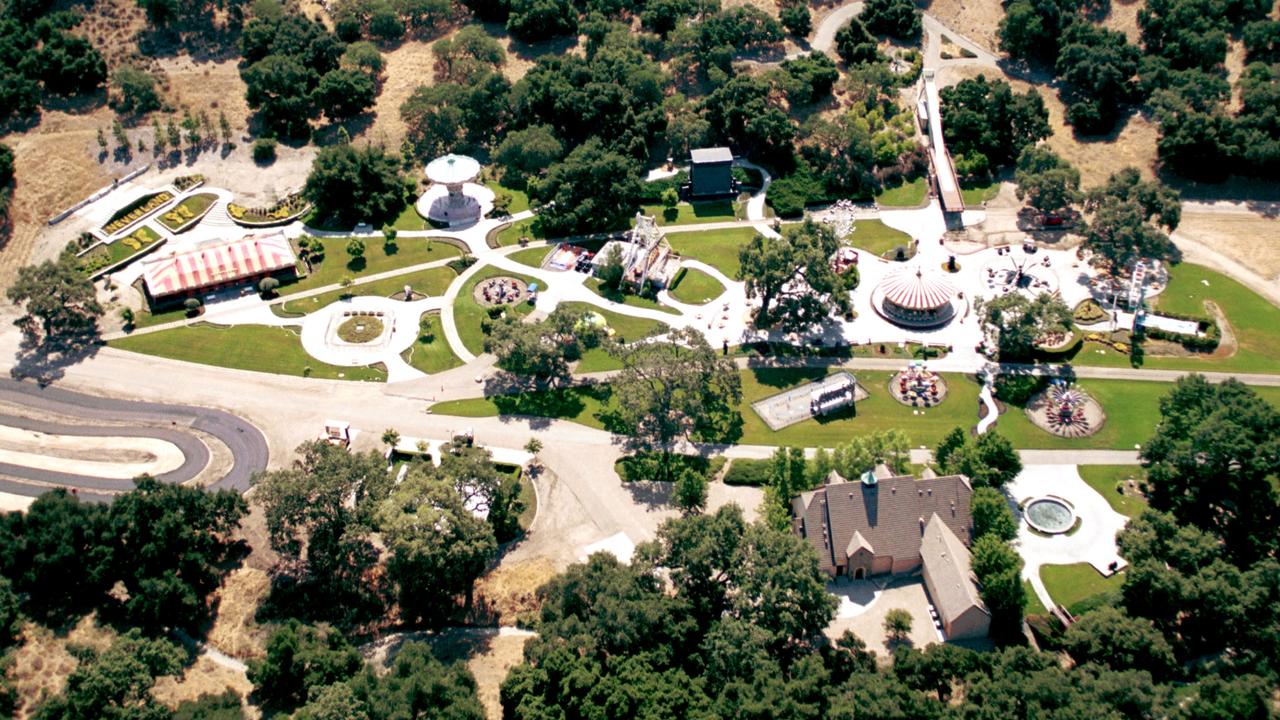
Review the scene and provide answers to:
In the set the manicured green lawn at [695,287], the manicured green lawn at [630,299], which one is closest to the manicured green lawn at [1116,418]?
the manicured green lawn at [695,287]

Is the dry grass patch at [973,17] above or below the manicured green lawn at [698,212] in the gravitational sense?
above

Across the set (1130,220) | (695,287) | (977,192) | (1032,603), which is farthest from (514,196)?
(1032,603)

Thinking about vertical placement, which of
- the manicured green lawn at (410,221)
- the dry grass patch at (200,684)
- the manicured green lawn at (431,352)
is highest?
the manicured green lawn at (410,221)

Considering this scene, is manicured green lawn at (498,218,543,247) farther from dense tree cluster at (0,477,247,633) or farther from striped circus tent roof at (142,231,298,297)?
dense tree cluster at (0,477,247,633)

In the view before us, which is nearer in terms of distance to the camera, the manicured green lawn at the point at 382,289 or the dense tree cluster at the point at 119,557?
the dense tree cluster at the point at 119,557

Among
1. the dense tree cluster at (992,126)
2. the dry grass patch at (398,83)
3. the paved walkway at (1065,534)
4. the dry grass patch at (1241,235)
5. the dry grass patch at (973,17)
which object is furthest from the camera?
the dry grass patch at (973,17)

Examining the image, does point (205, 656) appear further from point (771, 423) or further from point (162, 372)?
point (771, 423)

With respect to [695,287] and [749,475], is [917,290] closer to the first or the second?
[695,287]

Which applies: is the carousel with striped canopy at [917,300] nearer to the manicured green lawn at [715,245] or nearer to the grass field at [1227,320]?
the grass field at [1227,320]

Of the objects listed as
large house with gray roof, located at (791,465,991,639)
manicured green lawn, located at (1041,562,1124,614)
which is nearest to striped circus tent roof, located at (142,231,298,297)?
large house with gray roof, located at (791,465,991,639)

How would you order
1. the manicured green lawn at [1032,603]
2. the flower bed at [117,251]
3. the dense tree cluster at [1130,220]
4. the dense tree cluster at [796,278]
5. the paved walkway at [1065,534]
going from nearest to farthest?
1. the manicured green lawn at [1032,603]
2. the paved walkway at [1065,534]
3. the dense tree cluster at [796,278]
4. the dense tree cluster at [1130,220]
5. the flower bed at [117,251]
